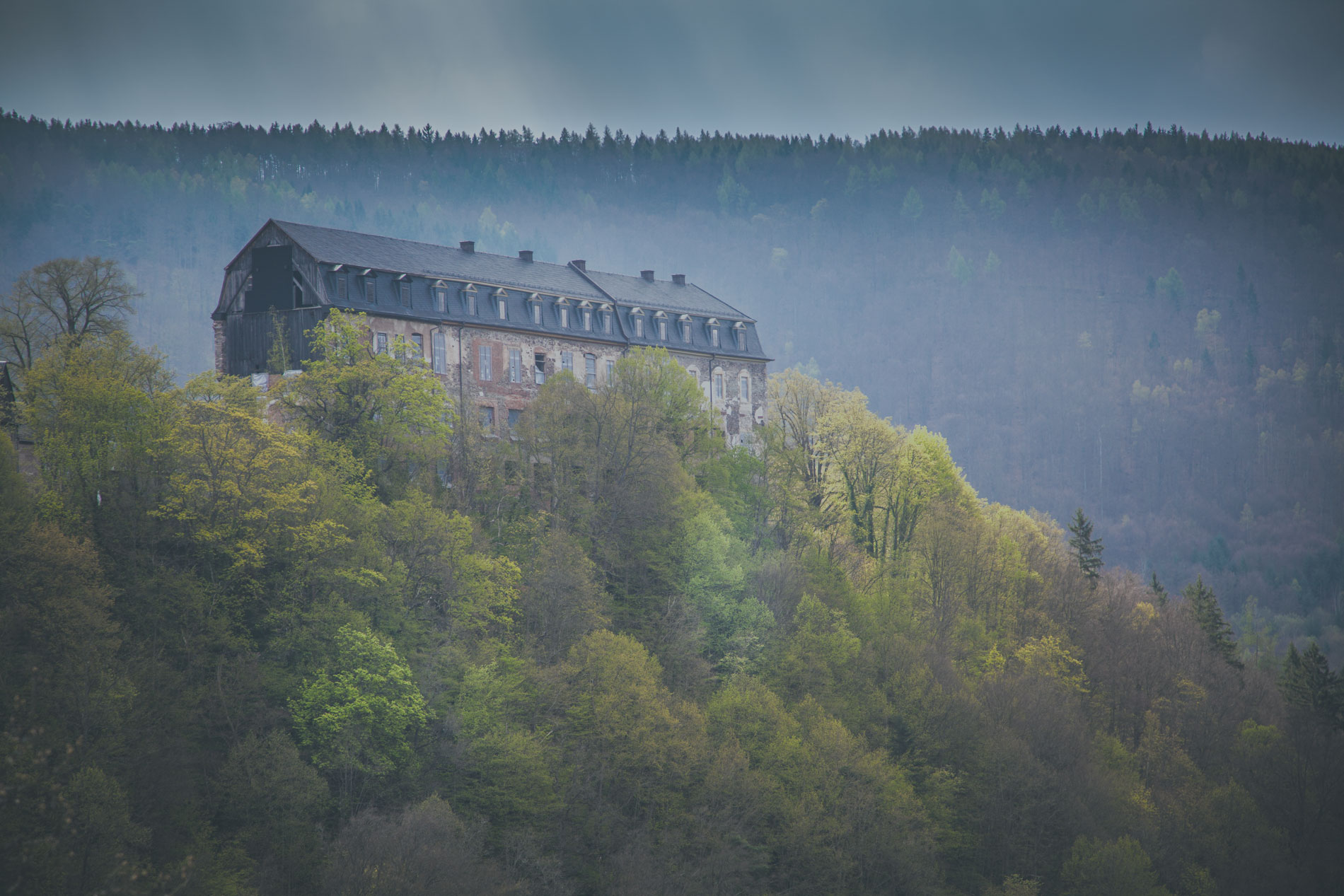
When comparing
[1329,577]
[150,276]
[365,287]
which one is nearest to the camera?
[365,287]

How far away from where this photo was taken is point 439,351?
56031 mm

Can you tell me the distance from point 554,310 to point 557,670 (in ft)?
A: 68.7

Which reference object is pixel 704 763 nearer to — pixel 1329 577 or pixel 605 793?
pixel 605 793

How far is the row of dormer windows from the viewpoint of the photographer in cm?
5469

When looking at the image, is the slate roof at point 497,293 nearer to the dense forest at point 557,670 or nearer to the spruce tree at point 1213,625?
the dense forest at point 557,670

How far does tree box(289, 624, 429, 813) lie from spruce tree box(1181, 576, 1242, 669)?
51480mm

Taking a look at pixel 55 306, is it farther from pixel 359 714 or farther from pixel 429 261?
pixel 359 714

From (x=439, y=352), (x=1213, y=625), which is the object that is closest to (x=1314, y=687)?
(x=1213, y=625)

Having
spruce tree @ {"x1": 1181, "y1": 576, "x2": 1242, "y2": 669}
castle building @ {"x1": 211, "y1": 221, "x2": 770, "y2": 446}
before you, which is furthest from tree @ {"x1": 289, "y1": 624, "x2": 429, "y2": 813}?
spruce tree @ {"x1": 1181, "y1": 576, "x2": 1242, "y2": 669}

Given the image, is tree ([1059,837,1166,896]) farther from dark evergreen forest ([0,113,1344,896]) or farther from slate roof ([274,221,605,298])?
slate roof ([274,221,605,298])

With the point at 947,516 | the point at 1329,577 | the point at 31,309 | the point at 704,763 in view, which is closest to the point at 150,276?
the point at 31,309

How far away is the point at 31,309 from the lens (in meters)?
51.6

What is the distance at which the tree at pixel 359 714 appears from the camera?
1539 inches

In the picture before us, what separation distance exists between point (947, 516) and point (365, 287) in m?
28.3
